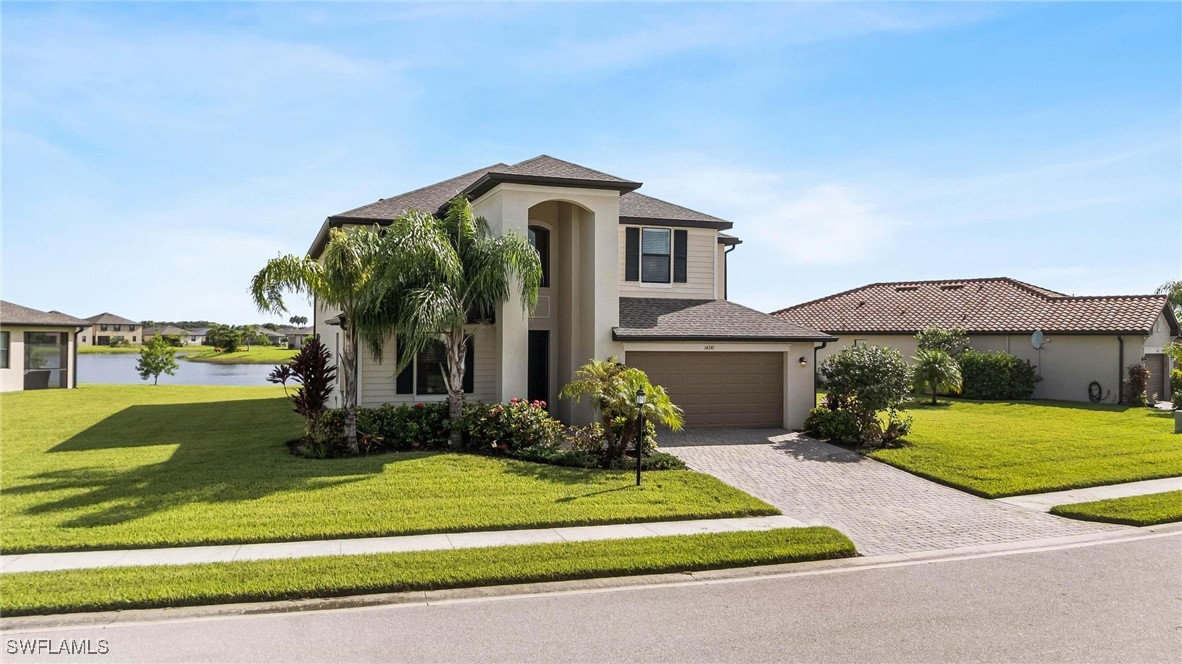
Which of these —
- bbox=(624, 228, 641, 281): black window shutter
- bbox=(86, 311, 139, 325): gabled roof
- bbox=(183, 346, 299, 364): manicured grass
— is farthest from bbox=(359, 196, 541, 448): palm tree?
bbox=(86, 311, 139, 325): gabled roof

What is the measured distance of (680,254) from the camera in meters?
19.6

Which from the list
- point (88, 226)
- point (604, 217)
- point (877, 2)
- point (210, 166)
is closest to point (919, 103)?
point (877, 2)

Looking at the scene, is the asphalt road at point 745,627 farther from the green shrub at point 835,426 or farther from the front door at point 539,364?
the front door at point 539,364

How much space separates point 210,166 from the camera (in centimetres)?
1514

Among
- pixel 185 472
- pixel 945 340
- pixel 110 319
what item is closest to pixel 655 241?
pixel 185 472

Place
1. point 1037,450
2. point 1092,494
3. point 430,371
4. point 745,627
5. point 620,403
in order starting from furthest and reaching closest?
point 430,371, point 1037,450, point 620,403, point 1092,494, point 745,627

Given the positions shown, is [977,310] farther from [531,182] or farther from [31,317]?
[31,317]

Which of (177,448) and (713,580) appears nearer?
(713,580)

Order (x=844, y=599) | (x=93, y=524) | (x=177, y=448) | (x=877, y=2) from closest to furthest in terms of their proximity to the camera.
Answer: (x=844, y=599)
(x=93, y=524)
(x=877, y=2)
(x=177, y=448)

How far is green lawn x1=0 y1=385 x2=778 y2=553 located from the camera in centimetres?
874

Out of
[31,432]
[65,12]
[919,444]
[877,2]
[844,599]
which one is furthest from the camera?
[31,432]

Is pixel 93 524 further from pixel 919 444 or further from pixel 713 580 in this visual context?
pixel 919 444

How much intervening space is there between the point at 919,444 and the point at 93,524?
15.2 meters

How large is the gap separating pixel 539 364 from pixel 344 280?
247 inches
